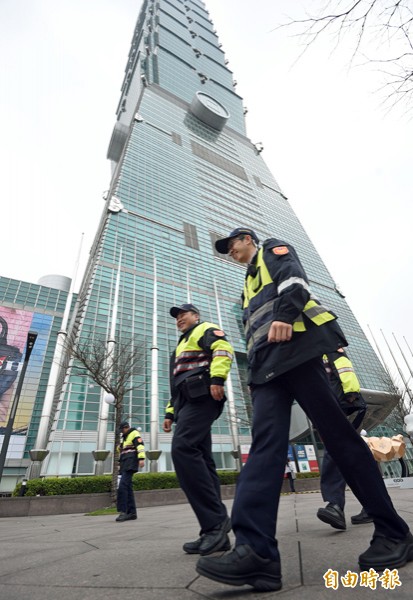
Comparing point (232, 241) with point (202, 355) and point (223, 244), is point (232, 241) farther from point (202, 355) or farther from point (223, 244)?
point (202, 355)

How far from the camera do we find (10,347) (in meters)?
38.3

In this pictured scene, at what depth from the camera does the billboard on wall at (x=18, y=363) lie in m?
34.2

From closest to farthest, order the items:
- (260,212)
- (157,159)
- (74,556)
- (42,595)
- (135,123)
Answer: (42,595) < (74,556) < (157,159) < (135,123) < (260,212)

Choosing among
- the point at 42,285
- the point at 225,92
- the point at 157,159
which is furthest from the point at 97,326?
the point at 225,92

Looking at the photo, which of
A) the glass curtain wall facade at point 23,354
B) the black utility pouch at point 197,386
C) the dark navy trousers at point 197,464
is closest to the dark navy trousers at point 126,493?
the dark navy trousers at point 197,464

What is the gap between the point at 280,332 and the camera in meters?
1.73

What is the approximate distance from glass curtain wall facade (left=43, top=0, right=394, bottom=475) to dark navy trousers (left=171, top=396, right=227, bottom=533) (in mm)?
15831

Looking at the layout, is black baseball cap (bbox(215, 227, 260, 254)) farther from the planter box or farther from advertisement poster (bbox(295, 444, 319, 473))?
advertisement poster (bbox(295, 444, 319, 473))

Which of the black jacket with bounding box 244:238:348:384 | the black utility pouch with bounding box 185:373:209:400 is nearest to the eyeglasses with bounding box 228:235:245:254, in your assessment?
the black jacket with bounding box 244:238:348:384

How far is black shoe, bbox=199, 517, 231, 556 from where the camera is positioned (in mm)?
Answer: 1983

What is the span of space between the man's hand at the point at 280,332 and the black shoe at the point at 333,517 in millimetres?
1732

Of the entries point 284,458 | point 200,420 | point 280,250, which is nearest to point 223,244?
point 280,250

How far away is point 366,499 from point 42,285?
54.2 metres

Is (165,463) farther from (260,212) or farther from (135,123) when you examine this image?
(135,123)
